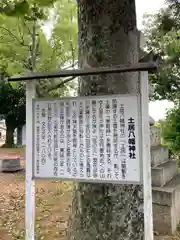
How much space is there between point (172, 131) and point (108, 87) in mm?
5905

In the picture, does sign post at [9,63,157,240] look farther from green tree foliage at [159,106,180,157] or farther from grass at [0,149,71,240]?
green tree foliage at [159,106,180,157]

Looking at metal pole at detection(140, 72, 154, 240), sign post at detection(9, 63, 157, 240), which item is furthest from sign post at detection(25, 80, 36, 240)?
metal pole at detection(140, 72, 154, 240)

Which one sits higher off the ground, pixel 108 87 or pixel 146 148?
pixel 108 87

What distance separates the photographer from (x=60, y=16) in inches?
361

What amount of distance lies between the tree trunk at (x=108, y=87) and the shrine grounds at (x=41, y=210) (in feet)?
4.17

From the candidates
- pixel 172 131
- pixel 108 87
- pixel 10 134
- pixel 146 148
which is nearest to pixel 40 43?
pixel 172 131

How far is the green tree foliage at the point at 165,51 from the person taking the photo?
861 cm

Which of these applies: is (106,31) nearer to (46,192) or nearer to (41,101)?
(41,101)

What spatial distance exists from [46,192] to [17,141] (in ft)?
42.4

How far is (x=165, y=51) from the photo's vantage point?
10.1 metres

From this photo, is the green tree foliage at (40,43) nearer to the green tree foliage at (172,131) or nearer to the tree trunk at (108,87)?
the green tree foliage at (172,131)

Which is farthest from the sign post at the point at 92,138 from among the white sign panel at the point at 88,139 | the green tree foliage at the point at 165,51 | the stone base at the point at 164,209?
the green tree foliage at the point at 165,51

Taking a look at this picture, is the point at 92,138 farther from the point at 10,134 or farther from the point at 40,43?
the point at 10,134

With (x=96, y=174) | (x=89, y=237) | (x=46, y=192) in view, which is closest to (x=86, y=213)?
(x=89, y=237)
